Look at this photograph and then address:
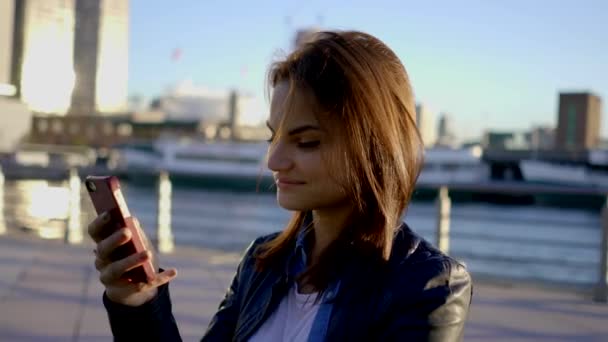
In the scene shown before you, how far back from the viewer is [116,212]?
102 centimetres

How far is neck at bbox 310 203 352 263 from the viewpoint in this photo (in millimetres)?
1112

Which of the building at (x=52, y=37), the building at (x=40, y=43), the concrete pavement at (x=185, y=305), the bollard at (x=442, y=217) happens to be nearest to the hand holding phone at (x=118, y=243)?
the concrete pavement at (x=185, y=305)

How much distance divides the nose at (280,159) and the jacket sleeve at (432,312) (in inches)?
11.0

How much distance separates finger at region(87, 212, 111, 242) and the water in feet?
1.67

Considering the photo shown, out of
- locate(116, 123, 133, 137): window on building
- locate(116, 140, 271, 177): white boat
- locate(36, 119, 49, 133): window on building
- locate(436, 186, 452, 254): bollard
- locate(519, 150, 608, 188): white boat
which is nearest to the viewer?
locate(436, 186, 452, 254): bollard

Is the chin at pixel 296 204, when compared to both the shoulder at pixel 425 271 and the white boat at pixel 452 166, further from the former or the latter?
the white boat at pixel 452 166

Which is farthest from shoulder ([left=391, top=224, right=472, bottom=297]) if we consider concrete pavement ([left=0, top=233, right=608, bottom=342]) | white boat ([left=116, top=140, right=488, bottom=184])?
white boat ([left=116, top=140, right=488, bottom=184])

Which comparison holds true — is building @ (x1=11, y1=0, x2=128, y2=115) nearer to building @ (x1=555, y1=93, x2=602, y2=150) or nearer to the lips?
the lips

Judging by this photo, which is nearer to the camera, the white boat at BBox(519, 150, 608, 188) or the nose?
the nose

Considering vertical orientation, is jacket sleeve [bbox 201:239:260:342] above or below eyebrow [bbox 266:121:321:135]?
below

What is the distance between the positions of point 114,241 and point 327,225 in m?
0.35

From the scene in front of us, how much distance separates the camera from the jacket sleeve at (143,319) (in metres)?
1.14

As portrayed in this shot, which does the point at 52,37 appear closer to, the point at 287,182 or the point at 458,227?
the point at 287,182

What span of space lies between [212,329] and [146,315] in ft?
0.65
